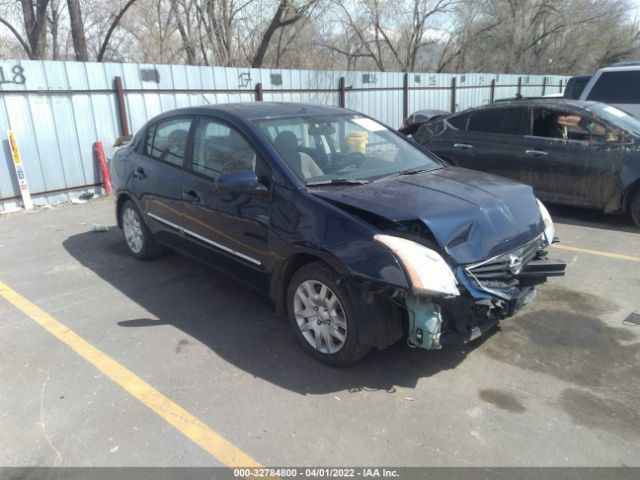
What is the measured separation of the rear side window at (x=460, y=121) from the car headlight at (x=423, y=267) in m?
5.34

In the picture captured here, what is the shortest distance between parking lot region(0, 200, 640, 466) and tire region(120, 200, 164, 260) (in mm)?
634

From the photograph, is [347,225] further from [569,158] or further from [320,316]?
Result: [569,158]

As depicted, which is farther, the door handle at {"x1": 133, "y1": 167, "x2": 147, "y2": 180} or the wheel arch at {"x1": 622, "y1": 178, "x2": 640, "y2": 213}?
the wheel arch at {"x1": 622, "y1": 178, "x2": 640, "y2": 213}

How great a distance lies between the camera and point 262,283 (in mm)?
3803

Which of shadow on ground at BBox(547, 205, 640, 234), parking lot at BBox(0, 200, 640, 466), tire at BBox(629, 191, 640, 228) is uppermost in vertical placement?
tire at BBox(629, 191, 640, 228)

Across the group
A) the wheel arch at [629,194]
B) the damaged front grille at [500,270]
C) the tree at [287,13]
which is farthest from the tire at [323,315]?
the tree at [287,13]

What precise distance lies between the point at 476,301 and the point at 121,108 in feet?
26.2

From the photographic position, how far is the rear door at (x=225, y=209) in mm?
3719

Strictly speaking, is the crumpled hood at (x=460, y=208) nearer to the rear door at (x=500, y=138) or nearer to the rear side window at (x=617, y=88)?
the rear door at (x=500, y=138)

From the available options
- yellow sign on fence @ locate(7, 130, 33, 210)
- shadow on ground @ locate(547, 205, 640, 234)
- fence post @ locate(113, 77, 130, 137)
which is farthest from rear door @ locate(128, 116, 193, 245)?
shadow on ground @ locate(547, 205, 640, 234)

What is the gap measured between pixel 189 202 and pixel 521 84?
70.5ft

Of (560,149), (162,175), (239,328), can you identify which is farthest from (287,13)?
(239,328)

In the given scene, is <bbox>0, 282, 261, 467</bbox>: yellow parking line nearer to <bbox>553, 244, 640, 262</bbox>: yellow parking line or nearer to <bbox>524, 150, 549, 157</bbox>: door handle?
<bbox>553, 244, 640, 262</bbox>: yellow parking line

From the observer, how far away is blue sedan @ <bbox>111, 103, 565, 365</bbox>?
9.83ft
